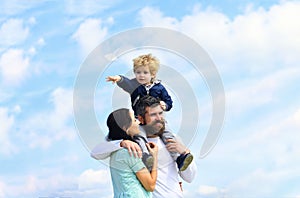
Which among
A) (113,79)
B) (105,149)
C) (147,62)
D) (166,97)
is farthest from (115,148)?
(147,62)

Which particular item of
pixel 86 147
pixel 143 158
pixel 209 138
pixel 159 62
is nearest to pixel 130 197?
pixel 143 158

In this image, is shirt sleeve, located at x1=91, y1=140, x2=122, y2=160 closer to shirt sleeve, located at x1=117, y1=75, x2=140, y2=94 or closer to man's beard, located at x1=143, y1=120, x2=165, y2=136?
man's beard, located at x1=143, y1=120, x2=165, y2=136

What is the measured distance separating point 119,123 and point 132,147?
272 millimetres

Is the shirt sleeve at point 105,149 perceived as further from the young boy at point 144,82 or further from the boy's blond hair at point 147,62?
the boy's blond hair at point 147,62

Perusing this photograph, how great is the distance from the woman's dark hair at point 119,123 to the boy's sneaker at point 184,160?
31.6 inches

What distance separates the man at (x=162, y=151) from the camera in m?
6.61

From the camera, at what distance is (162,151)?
267 inches

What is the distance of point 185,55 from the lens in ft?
23.4

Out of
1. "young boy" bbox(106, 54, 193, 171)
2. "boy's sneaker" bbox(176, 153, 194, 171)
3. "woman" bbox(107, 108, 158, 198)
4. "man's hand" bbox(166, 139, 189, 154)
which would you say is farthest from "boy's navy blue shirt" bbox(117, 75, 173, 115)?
"woman" bbox(107, 108, 158, 198)

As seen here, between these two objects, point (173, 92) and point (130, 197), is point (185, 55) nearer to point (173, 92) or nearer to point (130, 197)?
point (173, 92)

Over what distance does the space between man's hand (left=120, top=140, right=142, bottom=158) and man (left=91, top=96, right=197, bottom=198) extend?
25.4 inches

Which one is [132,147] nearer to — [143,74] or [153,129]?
[153,129]

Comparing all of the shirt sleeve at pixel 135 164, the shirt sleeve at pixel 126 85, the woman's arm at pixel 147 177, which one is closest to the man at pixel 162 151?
the shirt sleeve at pixel 126 85

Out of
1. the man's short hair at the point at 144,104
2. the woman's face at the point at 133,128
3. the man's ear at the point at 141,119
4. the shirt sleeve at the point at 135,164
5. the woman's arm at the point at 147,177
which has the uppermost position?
the man's short hair at the point at 144,104
